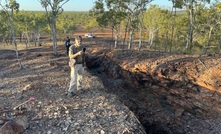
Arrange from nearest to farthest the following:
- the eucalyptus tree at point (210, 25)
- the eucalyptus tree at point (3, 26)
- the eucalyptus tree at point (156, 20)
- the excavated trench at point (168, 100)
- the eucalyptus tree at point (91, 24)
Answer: the excavated trench at point (168, 100) < the eucalyptus tree at point (210, 25) < the eucalyptus tree at point (3, 26) < the eucalyptus tree at point (156, 20) < the eucalyptus tree at point (91, 24)

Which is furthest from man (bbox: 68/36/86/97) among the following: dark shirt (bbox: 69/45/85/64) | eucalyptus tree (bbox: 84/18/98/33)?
eucalyptus tree (bbox: 84/18/98/33)

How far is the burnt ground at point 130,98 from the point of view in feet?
21.7

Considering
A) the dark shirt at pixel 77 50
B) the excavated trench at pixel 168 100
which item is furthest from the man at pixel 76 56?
the excavated trench at pixel 168 100

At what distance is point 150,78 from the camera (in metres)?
12.3

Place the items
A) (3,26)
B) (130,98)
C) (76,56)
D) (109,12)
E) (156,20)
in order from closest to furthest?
(76,56), (130,98), (109,12), (156,20), (3,26)

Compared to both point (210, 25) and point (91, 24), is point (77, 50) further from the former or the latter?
point (91, 24)

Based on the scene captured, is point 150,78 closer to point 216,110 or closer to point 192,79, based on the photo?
point 192,79

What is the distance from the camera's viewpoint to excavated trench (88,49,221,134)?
9.67 m

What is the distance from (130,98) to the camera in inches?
460

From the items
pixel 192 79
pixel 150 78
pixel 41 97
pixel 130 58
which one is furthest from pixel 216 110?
pixel 41 97

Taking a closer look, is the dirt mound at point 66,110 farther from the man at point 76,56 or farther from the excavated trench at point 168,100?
the excavated trench at point 168,100

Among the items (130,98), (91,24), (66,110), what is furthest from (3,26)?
(66,110)

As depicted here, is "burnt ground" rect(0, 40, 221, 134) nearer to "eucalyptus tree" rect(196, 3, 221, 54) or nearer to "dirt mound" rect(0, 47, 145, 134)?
"dirt mound" rect(0, 47, 145, 134)

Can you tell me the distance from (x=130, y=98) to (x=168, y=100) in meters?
1.98
